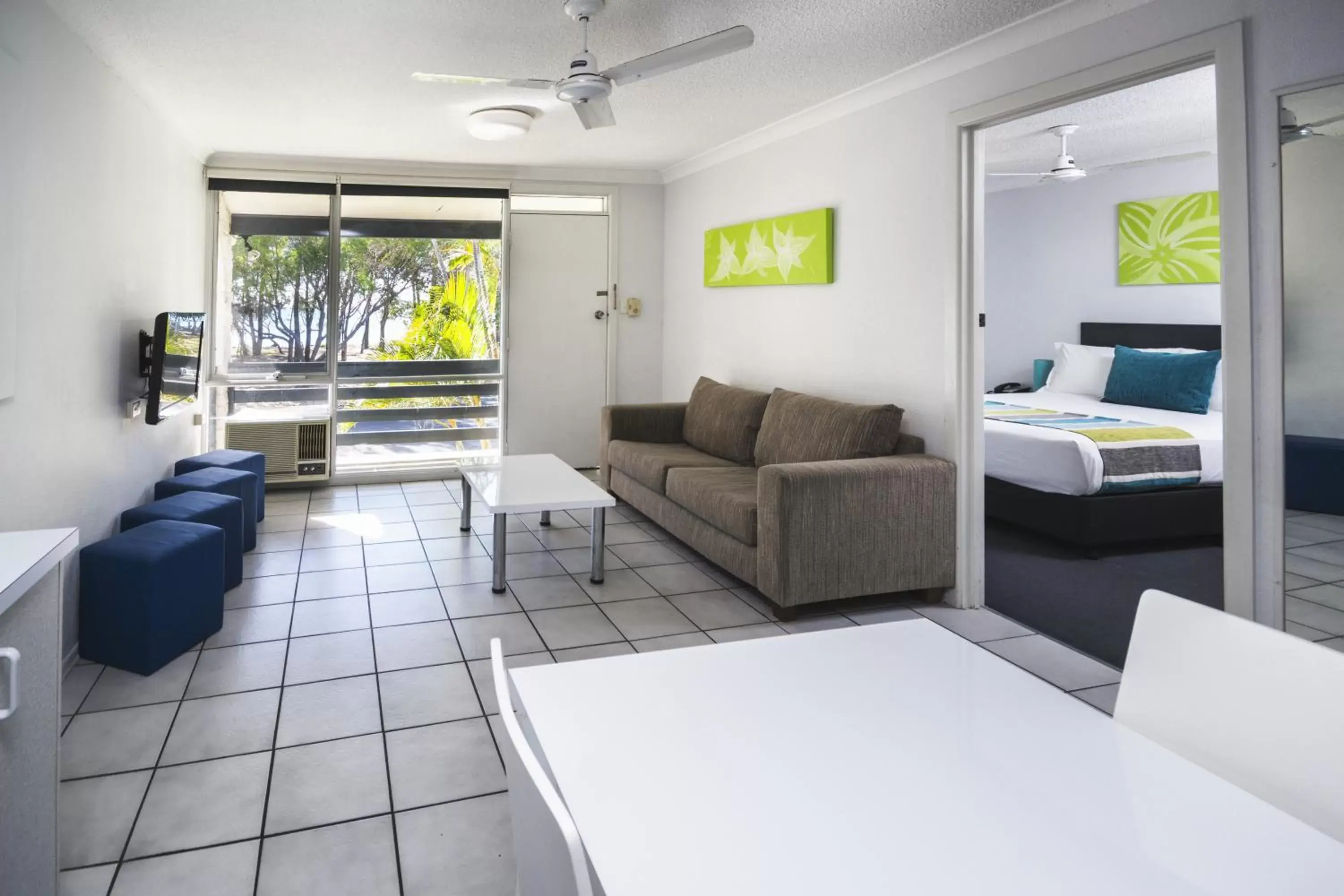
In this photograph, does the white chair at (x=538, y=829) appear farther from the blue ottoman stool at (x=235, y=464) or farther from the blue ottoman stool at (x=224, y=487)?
the blue ottoman stool at (x=235, y=464)

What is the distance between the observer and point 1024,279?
746 cm

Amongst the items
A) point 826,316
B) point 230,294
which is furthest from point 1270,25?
point 230,294

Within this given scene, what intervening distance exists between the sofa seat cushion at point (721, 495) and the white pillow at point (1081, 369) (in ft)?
10.6

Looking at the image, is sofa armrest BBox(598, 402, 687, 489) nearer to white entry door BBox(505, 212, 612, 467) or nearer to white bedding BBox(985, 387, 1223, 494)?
white entry door BBox(505, 212, 612, 467)

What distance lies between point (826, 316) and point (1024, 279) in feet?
11.8

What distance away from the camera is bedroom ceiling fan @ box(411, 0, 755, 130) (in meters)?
2.92

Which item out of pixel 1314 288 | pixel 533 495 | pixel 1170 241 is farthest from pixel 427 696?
pixel 1170 241

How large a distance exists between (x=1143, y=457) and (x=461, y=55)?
397 centimetres

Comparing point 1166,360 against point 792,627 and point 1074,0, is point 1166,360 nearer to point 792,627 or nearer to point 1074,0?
point 1074,0

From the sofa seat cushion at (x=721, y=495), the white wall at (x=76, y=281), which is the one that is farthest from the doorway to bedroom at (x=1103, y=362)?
the white wall at (x=76, y=281)

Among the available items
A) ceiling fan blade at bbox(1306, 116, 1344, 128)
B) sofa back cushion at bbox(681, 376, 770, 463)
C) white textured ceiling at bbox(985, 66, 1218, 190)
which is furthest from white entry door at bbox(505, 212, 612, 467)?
ceiling fan blade at bbox(1306, 116, 1344, 128)

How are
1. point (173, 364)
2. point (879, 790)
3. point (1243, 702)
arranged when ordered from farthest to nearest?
1. point (173, 364)
2. point (1243, 702)
3. point (879, 790)

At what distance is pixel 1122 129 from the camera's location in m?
5.19

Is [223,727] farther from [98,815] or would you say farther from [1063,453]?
[1063,453]
